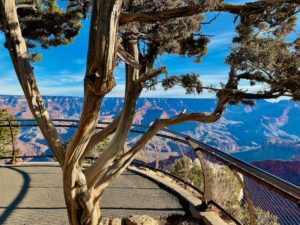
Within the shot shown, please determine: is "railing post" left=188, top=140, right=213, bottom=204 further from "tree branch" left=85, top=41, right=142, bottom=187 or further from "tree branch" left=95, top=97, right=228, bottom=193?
"tree branch" left=85, top=41, right=142, bottom=187

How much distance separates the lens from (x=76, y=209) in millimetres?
3625

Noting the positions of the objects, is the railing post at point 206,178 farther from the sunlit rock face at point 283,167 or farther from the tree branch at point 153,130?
the sunlit rock face at point 283,167

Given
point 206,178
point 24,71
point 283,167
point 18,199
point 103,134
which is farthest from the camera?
point 283,167

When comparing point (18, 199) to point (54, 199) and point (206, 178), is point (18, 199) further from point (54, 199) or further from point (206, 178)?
point (206, 178)

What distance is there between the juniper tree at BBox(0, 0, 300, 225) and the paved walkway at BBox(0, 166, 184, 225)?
153cm

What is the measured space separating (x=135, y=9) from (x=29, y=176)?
192 inches

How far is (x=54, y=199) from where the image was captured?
592 cm

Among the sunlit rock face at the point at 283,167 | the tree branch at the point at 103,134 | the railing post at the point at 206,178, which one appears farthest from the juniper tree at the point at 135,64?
the sunlit rock face at the point at 283,167

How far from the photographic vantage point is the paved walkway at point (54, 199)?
511 cm

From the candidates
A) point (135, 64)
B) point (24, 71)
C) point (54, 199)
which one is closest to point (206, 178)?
point (135, 64)

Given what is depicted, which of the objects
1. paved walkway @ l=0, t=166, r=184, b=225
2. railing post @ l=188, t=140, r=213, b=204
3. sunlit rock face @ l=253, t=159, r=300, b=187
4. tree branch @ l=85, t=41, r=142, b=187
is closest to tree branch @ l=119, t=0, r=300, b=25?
tree branch @ l=85, t=41, r=142, b=187

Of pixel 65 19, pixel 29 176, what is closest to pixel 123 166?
pixel 65 19

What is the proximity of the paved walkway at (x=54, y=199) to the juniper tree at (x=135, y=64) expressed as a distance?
1.53 metres

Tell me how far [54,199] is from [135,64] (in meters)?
3.37
